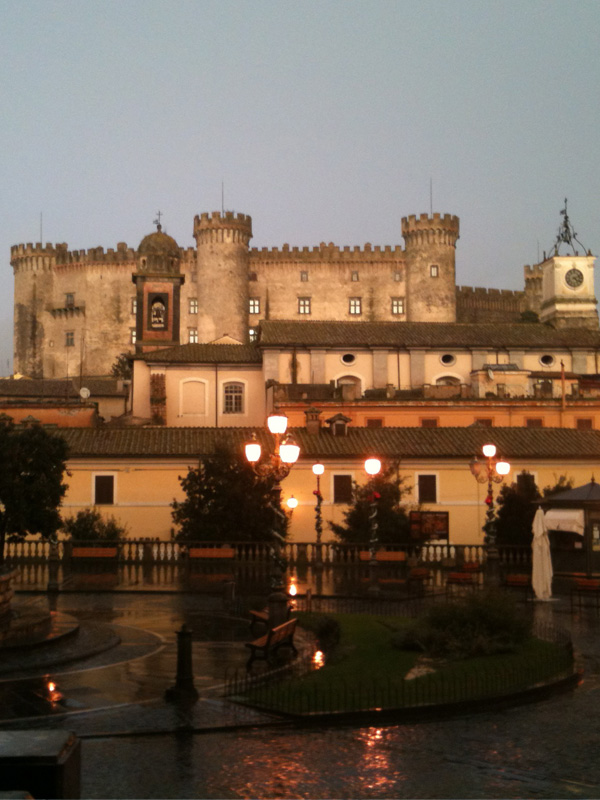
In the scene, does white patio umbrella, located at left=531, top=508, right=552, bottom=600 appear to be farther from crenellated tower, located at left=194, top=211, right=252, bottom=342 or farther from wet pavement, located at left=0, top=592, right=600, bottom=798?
crenellated tower, located at left=194, top=211, right=252, bottom=342

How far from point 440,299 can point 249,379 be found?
35234 mm

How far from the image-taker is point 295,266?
9619 cm

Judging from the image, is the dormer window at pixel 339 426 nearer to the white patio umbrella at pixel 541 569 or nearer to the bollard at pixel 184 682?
the white patio umbrella at pixel 541 569

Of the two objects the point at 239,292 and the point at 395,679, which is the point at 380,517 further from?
the point at 239,292

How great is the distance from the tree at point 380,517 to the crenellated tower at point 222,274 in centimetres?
5603

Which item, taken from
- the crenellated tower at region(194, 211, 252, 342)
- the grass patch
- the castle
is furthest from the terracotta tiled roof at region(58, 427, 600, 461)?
the crenellated tower at region(194, 211, 252, 342)

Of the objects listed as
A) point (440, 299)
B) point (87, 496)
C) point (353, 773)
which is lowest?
point (353, 773)

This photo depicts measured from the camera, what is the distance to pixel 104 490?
3956cm

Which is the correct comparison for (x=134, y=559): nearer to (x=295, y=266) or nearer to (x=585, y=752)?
(x=585, y=752)

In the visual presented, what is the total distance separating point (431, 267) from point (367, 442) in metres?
54.9

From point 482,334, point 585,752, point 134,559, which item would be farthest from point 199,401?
point 585,752

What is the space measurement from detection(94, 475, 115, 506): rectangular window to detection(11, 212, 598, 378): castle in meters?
49.3

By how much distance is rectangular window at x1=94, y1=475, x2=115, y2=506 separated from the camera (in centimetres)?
3938

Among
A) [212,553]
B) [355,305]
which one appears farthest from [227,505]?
[355,305]
